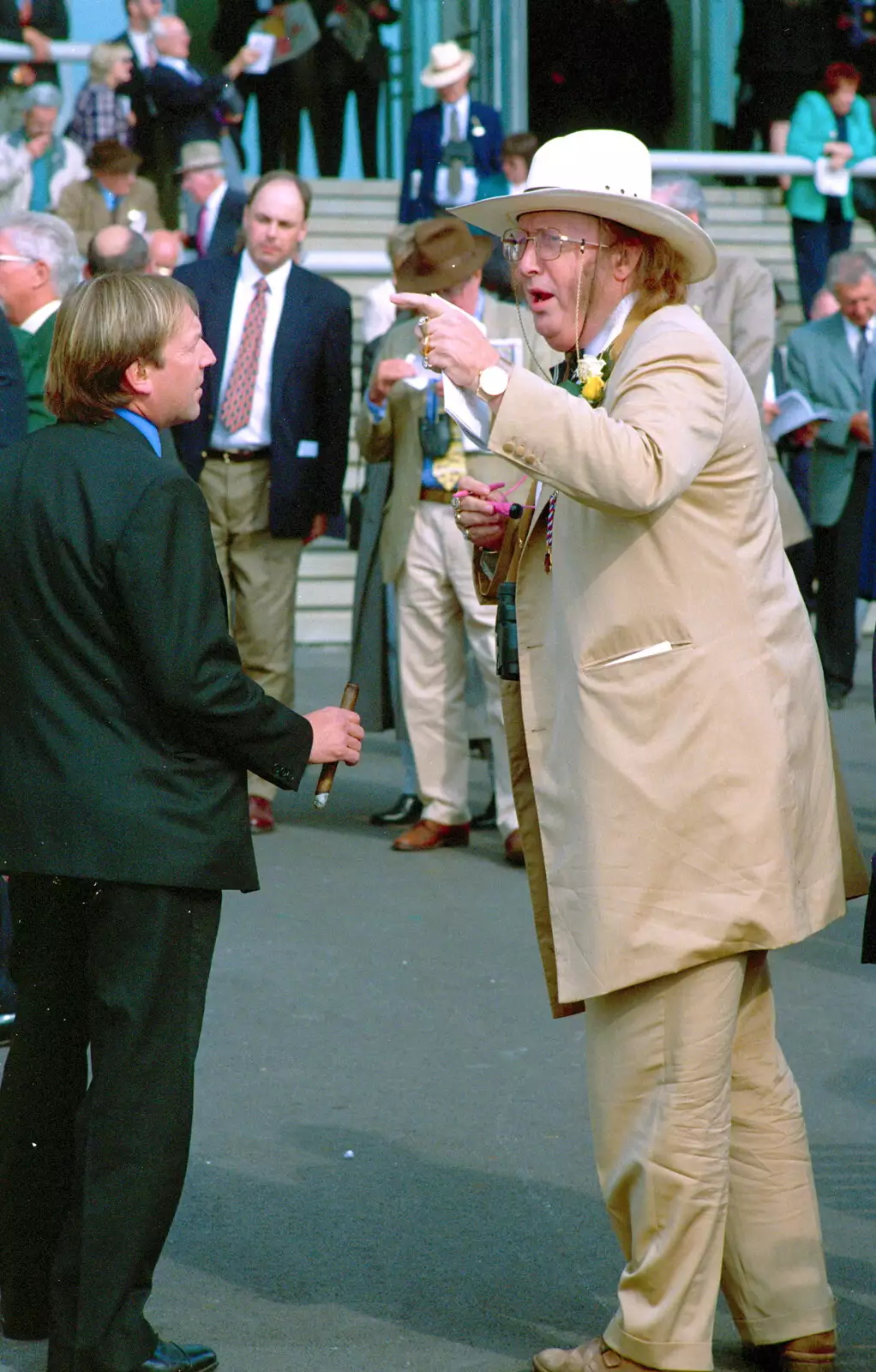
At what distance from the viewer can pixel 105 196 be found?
1290cm

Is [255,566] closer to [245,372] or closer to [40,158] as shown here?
[245,372]

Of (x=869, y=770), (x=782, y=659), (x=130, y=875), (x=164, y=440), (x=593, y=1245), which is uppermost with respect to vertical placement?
(x=782, y=659)

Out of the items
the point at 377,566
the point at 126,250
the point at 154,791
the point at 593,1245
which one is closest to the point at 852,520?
the point at 377,566

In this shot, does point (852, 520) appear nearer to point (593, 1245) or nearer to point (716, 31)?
point (593, 1245)

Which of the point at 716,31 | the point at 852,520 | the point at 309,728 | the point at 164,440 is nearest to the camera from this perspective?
the point at 309,728

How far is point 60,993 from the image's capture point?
364 centimetres

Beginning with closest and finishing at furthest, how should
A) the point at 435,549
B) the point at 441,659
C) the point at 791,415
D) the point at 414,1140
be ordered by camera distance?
1. the point at 414,1140
2. the point at 435,549
3. the point at 441,659
4. the point at 791,415

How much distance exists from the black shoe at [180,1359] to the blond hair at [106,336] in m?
1.60

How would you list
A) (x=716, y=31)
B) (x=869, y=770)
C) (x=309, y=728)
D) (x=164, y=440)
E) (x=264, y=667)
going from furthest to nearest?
1. (x=716, y=31)
2. (x=869, y=770)
3. (x=264, y=667)
4. (x=164, y=440)
5. (x=309, y=728)

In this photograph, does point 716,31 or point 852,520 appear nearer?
point 852,520

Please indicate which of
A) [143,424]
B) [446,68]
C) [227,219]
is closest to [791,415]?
[227,219]

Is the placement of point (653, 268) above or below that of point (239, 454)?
above

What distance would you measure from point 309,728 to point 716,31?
57.1ft

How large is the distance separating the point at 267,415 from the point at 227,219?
4242 mm
